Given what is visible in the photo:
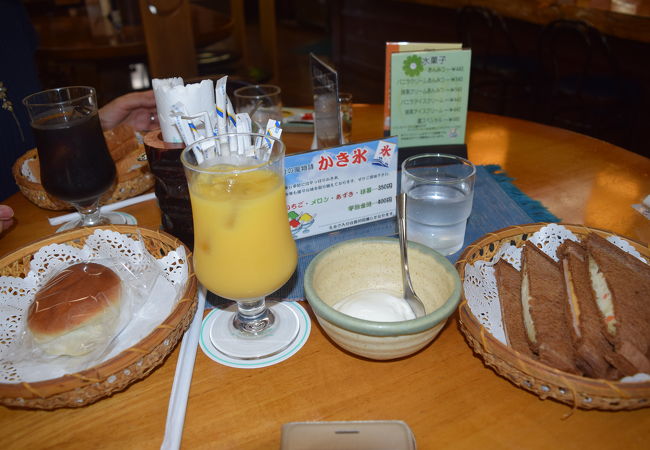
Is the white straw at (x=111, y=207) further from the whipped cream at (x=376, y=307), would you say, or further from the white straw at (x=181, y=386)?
the whipped cream at (x=376, y=307)

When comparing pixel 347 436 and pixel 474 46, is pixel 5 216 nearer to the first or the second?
pixel 347 436

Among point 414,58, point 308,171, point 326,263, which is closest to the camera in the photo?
point 326,263

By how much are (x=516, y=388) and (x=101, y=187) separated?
0.93m

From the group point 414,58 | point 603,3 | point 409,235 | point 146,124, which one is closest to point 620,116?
point 603,3

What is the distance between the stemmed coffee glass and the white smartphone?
747 mm

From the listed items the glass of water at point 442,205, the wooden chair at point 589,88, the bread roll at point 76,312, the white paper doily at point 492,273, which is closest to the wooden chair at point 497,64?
the wooden chair at point 589,88

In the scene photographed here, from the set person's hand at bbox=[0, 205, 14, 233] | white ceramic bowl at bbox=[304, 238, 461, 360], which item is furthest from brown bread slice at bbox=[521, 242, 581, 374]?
person's hand at bbox=[0, 205, 14, 233]

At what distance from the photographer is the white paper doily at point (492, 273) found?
76 cm

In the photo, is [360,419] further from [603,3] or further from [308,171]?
[603,3]

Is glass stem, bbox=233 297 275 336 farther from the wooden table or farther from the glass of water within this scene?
the glass of water

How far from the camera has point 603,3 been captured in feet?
9.66

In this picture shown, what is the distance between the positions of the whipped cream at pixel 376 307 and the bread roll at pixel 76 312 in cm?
36

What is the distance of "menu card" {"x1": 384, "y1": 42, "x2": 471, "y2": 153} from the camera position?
121 cm

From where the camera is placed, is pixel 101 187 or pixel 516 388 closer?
pixel 516 388
